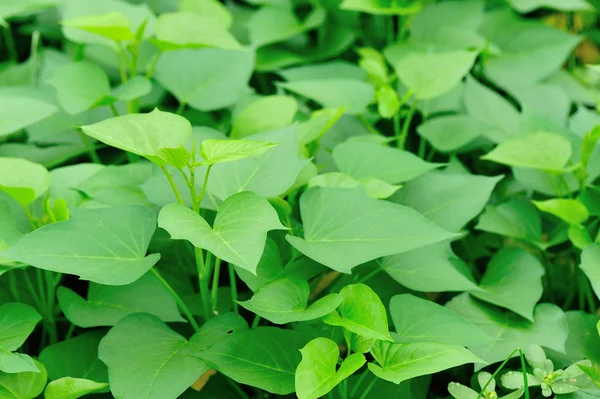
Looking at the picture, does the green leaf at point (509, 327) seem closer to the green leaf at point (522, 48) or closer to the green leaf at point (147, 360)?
the green leaf at point (147, 360)

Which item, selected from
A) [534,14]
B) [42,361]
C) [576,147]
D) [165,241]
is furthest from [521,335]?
[534,14]

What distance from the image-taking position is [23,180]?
3.14 ft

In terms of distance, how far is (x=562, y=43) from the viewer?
1.59m

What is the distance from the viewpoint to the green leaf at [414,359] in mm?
737

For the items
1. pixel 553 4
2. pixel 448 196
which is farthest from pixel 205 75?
pixel 553 4

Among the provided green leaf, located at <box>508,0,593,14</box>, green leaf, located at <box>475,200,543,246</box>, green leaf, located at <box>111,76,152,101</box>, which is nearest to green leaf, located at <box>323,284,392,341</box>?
green leaf, located at <box>475,200,543,246</box>

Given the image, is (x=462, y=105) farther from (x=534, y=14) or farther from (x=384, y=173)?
(x=534, y=14)

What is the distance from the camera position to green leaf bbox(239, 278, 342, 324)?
77cm

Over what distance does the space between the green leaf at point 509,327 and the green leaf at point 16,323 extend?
606mm

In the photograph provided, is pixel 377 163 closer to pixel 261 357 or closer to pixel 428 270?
pixel 428 270

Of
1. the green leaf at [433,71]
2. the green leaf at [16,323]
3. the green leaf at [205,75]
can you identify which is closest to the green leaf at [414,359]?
the green leaf at [16,323]

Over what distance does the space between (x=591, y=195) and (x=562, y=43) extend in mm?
621

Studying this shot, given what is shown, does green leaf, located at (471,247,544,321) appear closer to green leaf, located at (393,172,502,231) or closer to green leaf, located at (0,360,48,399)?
green leaf, located at (393,172,502,231)

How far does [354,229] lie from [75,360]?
1.48 feet
